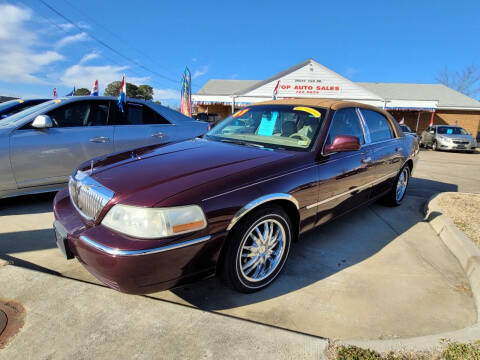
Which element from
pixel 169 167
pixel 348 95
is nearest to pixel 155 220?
pixel 169 167

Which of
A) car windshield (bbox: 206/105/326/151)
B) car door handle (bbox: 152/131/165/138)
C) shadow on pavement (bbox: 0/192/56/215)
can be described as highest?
car windshield (bbox: 206/105/326/151)

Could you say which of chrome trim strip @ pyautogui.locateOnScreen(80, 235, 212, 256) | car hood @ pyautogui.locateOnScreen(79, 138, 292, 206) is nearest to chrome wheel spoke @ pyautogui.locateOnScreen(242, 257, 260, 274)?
chrome trim strip @ pyautogui.locateOnScreen(80, 235, 212, 256)

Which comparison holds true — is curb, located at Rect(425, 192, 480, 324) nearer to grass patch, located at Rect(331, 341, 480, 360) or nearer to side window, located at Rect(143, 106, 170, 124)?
grass patch, located at Rect(331, 341, 480, 360)

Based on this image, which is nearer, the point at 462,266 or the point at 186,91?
the point at 462,266

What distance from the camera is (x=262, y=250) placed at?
228 cm

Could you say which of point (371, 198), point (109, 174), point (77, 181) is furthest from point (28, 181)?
point (371, 198)

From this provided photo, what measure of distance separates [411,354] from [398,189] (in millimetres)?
3298

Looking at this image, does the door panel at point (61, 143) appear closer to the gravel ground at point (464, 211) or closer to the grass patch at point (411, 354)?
the grass patch at point (411, 354)

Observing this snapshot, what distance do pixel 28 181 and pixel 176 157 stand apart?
8.63 feet

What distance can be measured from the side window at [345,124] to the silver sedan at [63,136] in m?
2.85

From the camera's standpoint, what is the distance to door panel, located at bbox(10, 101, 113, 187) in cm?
372

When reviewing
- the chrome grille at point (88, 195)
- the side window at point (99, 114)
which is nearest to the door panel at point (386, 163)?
the chrome grille at point (88, 195)

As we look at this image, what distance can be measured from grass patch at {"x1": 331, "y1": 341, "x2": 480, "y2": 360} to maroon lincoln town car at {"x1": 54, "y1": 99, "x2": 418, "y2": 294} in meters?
0.81

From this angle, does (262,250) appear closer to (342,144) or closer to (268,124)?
(342,144)
